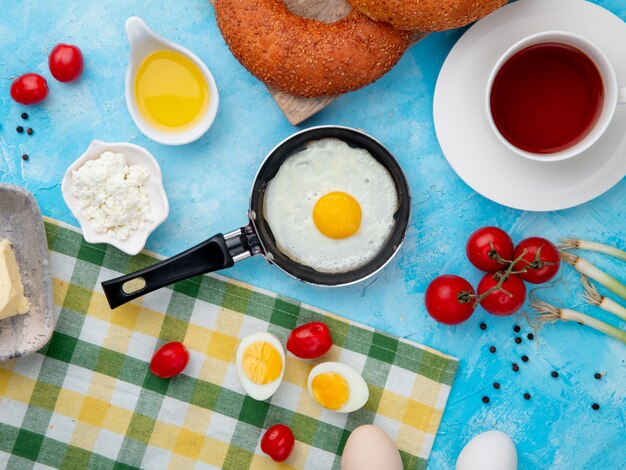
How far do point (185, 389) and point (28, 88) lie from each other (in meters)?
0.89

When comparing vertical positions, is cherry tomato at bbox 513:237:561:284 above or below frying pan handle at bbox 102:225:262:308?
above

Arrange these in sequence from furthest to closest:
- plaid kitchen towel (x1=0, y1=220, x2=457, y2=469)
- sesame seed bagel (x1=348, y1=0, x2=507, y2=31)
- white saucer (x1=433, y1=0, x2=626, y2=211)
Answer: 1. plaid kitchen towel (x1=0, y1=220, x2=457, y2=469)
2. white saucer (x1=433, y1=0, x2=626, y2=211)
3. sesame seed bagel (x1=348, y1=0, x2=507, y2=31)

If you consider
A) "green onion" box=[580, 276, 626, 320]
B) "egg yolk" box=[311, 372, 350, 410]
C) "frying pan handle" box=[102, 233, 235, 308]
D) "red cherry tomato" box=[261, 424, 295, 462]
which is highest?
"green onion" box=[580, 276, 626, 320]

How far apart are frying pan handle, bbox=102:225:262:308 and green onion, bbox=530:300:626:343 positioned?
77 cm

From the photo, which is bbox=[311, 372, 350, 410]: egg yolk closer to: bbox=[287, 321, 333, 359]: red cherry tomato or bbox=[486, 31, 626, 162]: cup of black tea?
bbox=[287, 321, 333, 359]: red cherry tomato

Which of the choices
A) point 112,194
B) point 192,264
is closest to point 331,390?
point 192,264

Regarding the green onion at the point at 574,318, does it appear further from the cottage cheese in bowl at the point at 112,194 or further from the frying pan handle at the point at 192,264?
the cottage cheese in bowl at the point at 112,194

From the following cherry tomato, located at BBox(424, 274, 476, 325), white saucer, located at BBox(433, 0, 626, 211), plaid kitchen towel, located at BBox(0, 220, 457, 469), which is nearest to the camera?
white saucer, located at BBox(433, 0, 626, 211)

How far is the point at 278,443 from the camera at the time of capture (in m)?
1.79

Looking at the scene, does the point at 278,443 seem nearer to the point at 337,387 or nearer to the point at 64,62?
the point at 337,387

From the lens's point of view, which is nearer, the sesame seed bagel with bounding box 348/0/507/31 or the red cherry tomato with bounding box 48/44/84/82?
the sesame seed bagel with bounding box 348/0/507/31

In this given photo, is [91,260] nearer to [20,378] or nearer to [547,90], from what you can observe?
[20,378]

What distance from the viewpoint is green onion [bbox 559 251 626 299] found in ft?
5.90

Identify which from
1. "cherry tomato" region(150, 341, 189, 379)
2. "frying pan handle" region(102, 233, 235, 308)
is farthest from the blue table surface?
"cherry tomato" region(150, 341, 189, 379)
